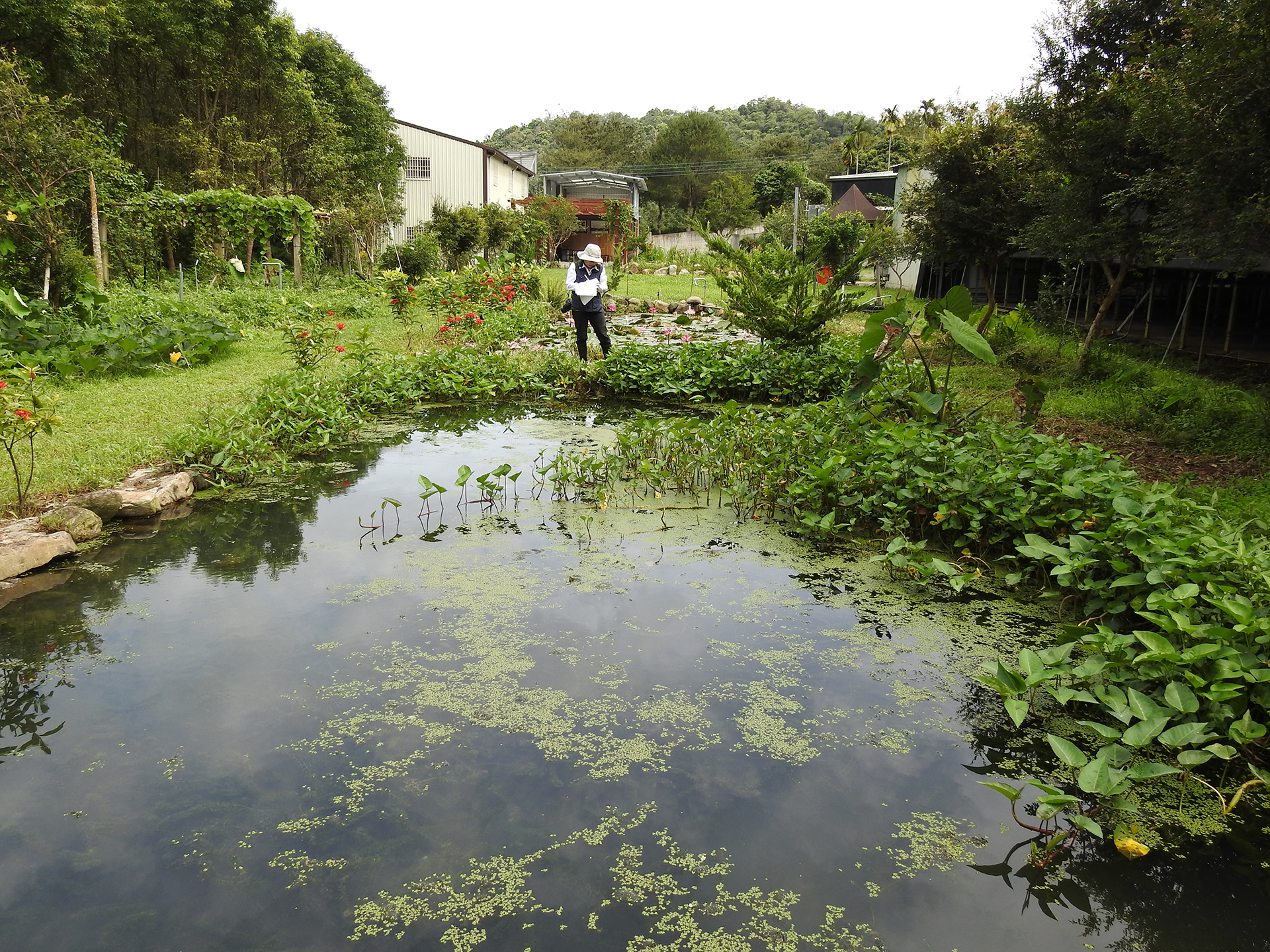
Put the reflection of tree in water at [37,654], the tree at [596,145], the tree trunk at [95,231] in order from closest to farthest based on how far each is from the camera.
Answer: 1. the reflection of tree in water at [37,654]
2. the tree trunk at [95,231]
3. the tree at [596,145]

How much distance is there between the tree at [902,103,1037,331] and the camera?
35.0 ft

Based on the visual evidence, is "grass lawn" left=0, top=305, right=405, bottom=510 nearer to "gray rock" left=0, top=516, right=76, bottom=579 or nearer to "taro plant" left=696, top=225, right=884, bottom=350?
"gray rock" left=0, top=516, right=76, bottom=579

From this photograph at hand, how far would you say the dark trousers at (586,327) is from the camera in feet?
31.1

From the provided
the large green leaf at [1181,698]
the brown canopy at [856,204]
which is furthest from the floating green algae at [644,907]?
the brown canopy at [856,204]

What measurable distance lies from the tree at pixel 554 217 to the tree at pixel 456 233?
783 centimetres

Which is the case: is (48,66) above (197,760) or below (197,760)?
above

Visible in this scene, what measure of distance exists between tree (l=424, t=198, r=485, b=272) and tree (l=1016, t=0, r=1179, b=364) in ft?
49.2

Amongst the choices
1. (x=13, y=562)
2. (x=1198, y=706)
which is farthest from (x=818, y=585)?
(x=13, y=562)

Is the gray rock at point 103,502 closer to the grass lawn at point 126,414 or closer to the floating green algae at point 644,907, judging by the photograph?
the grass lawn at point 126,414

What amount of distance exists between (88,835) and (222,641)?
1.24m

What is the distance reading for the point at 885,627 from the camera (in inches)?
152

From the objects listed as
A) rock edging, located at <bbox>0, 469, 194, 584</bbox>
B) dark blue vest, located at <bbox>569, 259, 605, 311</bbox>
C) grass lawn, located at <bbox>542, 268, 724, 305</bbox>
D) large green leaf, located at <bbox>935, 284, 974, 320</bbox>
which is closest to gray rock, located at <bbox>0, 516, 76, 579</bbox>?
rock edging, located at <bbox>0, 469, 194, 584</bbox>

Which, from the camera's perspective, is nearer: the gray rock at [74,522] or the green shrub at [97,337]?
the gray rock at [74,522]

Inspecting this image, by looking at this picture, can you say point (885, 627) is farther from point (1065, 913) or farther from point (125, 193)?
point (125, 193)
